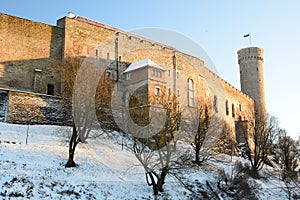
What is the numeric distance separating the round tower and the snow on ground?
110 feet

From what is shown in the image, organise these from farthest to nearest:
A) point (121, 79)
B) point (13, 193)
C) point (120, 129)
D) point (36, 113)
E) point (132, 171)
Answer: point (121, 79)
point (120, 129)
point (36, 113)
point (132, 171)
point (13, 193)

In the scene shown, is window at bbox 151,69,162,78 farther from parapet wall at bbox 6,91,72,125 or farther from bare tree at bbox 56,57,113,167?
parapet wall at bbox 6,91,72,125

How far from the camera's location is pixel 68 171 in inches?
607

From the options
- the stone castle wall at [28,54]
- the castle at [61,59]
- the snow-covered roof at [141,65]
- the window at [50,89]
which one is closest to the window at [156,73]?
the castle at [61,59]

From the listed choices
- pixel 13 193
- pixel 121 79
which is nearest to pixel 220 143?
pixel 121 79

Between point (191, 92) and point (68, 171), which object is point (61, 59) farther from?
point (68, 171)

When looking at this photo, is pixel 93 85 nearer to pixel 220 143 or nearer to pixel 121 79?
pixel 121 79

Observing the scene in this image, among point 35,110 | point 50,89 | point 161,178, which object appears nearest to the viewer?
point 161,178

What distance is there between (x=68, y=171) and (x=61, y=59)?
14.3 m

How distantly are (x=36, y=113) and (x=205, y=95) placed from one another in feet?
67.5

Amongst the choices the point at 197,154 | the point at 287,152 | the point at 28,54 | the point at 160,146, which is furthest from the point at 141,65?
the point at 287,152

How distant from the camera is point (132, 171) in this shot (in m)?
17.8

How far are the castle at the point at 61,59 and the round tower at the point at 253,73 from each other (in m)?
15.4

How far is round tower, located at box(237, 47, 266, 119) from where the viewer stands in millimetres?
54156
